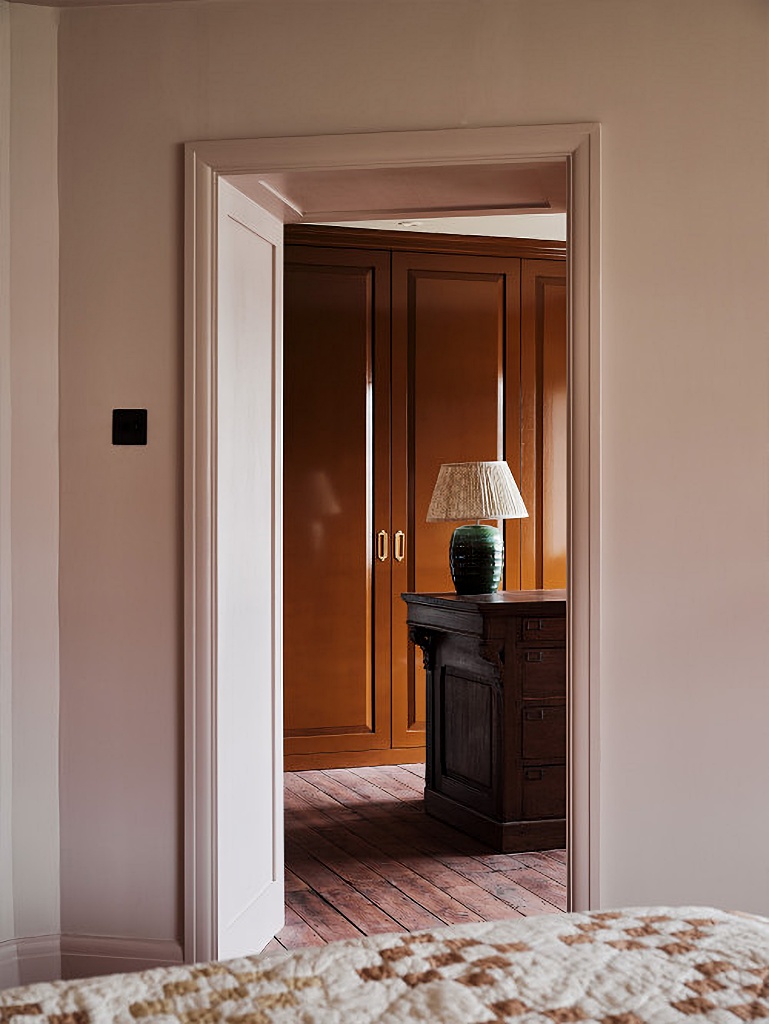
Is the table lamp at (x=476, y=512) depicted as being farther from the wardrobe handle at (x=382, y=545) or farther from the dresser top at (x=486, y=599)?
the wardrobe handle at (x=382, y=545)

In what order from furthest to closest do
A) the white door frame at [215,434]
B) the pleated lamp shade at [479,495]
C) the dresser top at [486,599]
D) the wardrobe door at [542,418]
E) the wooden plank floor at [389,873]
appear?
the wardrobe door at [542,418] → the pleated lamp shade at [479,495] → the dresser top at [486,599] → the wooden plank floor at [389,873] → the white door frame at [215,434]

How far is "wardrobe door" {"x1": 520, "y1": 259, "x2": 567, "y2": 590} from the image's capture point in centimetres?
628

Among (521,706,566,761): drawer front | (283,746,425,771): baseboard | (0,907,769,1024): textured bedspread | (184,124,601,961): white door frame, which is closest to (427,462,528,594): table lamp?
(521,706,566,761): drawer front

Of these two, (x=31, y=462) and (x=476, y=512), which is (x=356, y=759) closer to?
(x=476, y=512)

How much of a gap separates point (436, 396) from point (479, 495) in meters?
1.46

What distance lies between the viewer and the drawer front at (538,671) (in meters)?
4.24

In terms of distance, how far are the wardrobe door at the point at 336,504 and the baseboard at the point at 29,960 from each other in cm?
291

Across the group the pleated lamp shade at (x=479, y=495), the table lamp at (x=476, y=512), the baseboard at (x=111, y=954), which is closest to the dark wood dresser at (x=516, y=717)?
the table lamp at (x=476, y=512)

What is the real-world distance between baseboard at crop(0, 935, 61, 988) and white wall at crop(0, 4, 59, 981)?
49 millimetres

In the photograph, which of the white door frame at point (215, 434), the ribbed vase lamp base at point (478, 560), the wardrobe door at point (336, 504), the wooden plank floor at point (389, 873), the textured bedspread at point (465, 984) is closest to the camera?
the textured bedspread at point (465, 984)

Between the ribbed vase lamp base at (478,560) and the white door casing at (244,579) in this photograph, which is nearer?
the white door casing at (244,579)

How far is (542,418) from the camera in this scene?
6.31m

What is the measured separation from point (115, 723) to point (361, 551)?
10.0 ft

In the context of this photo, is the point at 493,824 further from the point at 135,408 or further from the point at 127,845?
the point at 135,408
